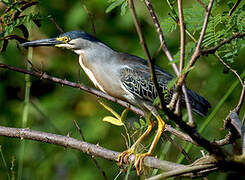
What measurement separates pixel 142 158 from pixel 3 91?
243 cm

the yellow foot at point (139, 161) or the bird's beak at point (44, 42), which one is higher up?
the bird's beak at point (44, 42)

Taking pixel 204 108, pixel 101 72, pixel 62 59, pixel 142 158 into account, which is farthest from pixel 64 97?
pixel 142 158

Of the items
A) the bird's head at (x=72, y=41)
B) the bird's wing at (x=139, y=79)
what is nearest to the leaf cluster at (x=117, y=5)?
the bird's wing at (x=139, y=79)

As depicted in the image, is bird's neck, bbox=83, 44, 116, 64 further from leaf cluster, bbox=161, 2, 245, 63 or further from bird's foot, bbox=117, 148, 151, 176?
leaf cluster, bbox=161, 2, 245, 63

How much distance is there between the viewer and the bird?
2699 millimetres

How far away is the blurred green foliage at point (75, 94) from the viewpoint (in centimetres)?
372

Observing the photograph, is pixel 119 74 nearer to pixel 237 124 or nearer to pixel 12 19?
pixel 12 19

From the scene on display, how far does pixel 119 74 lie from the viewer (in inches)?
111

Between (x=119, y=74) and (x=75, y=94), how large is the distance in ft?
4.92

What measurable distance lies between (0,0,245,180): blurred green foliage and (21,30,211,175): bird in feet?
2.10

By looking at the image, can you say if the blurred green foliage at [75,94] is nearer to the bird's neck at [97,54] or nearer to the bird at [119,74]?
the bird at [119,74]

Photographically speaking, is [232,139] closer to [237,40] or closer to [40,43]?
[237,40]

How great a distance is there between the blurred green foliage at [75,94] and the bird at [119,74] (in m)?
0.64

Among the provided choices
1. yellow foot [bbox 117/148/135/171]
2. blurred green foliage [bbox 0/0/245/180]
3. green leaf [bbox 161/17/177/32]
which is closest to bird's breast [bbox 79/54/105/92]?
yellow foot [bbox 117/148/135/171]
